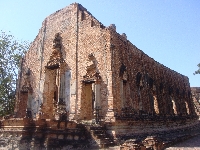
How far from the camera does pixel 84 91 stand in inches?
453

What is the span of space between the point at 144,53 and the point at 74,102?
728 centimetres

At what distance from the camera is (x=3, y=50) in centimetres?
2064

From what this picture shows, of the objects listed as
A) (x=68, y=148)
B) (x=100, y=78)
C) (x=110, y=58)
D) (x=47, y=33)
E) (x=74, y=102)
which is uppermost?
(x=47, y=33)

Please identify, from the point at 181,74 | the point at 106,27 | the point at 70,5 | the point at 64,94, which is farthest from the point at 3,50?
the point at 181,74

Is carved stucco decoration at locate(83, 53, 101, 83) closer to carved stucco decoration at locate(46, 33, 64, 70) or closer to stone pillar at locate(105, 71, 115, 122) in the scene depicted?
stone pillar at locate(105, 71, 115, 122)

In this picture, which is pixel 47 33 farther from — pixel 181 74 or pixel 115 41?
pixel 181 74

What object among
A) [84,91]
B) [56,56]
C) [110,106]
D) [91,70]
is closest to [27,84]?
[56,56]

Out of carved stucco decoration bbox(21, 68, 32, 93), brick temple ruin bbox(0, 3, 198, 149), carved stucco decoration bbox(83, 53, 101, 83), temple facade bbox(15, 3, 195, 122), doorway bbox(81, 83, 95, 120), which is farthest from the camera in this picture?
carved stucco decoration bbox(21, 68, 32, 93)

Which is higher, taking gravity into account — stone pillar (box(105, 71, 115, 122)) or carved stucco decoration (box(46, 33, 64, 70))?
carved stucco decoration (box(46, 33, 64, 70))

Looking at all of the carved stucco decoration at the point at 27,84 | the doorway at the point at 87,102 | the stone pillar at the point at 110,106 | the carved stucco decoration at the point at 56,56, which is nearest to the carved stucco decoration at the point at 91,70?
A: the doorway at the point at 87,102

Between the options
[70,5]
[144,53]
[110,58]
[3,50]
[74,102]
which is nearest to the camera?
[110,58]

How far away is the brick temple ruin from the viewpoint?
8039 millimetres

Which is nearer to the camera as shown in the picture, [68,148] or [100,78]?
[68,148]

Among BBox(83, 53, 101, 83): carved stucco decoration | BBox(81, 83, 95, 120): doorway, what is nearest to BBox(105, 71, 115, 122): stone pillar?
BBox(83, 53, 101, 83): carved stucco decoration
